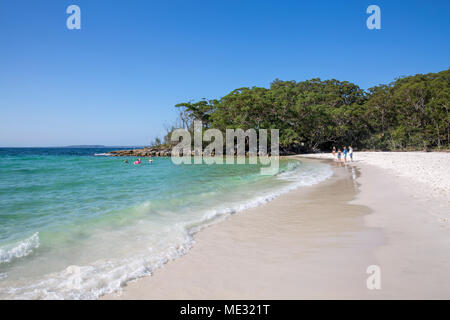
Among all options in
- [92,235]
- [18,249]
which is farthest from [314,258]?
[18,249]

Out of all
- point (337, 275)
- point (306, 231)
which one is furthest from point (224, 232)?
point (337, 275)

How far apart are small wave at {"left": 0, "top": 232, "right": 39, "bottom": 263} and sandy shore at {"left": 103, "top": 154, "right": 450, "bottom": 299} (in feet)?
8.60

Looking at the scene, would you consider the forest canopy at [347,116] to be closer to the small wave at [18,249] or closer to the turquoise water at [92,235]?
the turquoise water at [92,235]

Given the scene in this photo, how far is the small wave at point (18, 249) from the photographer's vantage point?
4281mm

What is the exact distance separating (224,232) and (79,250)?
284cm

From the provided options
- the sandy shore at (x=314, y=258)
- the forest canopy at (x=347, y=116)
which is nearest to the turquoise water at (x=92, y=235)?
the sandy shore at (x=314, y=258)

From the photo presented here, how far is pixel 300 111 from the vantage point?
142ft

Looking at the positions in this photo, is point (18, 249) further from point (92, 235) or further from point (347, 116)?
Result: point (347, 116)

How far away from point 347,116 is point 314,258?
47747mm

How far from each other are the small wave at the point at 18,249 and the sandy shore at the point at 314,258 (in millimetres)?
2622

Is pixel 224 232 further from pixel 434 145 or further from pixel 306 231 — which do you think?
pixel 434 145

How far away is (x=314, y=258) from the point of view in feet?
12.6

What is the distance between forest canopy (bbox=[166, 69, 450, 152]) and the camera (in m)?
37.4

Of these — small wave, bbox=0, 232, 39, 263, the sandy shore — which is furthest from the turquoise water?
the sandy shore
